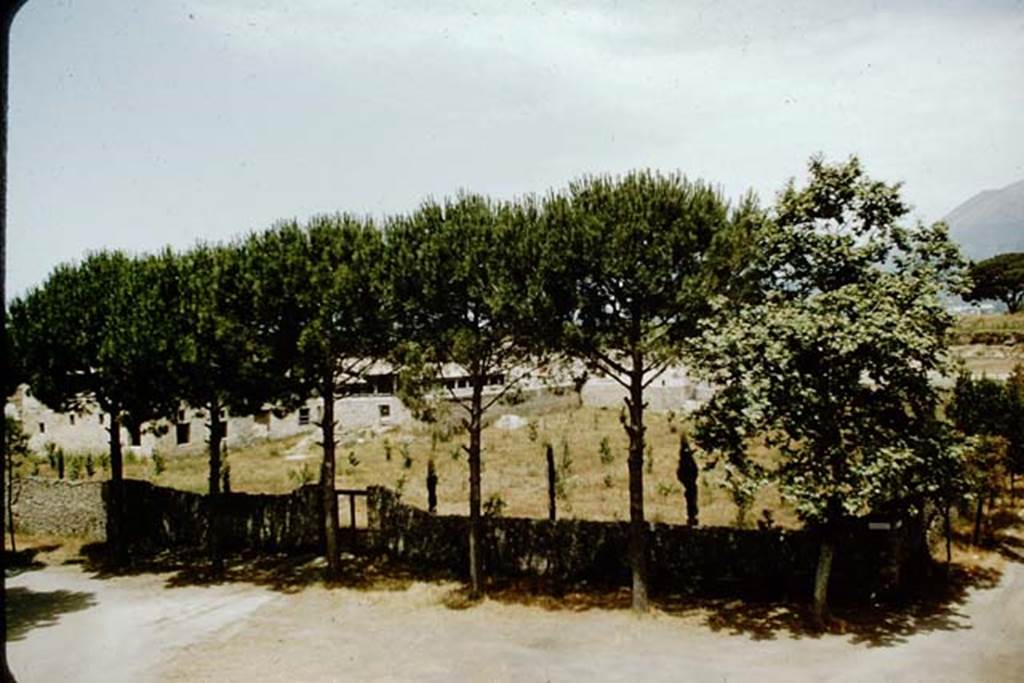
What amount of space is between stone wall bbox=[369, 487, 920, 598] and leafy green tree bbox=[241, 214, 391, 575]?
3130mm

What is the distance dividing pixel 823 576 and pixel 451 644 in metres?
8.34

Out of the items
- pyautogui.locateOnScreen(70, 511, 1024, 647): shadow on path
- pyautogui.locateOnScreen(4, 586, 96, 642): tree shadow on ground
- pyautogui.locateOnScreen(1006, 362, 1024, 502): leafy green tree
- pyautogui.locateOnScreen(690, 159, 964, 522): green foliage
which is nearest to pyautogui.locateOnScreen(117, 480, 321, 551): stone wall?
pyautogui.locateOnScreen(70, 511, 1024, 647): shadow on path

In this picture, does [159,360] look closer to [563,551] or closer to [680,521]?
[563,551]

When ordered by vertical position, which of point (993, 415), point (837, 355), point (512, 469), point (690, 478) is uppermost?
point (837, 355)

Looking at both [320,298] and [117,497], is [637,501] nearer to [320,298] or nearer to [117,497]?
[320,298]

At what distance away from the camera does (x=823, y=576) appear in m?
16.0

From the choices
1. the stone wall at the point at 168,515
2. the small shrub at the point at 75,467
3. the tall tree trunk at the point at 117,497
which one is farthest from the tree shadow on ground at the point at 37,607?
the small shrub at the point at 75,467

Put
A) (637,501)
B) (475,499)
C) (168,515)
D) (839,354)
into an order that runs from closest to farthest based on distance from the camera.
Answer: (839,354)
(637,501)
(475,499)
(168,515)

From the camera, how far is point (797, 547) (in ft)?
59.5

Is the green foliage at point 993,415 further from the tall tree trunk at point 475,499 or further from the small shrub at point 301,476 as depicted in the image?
the small shrub at point 301,476

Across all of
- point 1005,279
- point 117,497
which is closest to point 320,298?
point 117,497

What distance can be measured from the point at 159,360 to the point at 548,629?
14.1m

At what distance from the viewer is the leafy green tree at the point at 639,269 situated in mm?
16859

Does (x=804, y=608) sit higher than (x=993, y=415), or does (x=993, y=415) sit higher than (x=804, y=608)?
(x=993, y=415)
